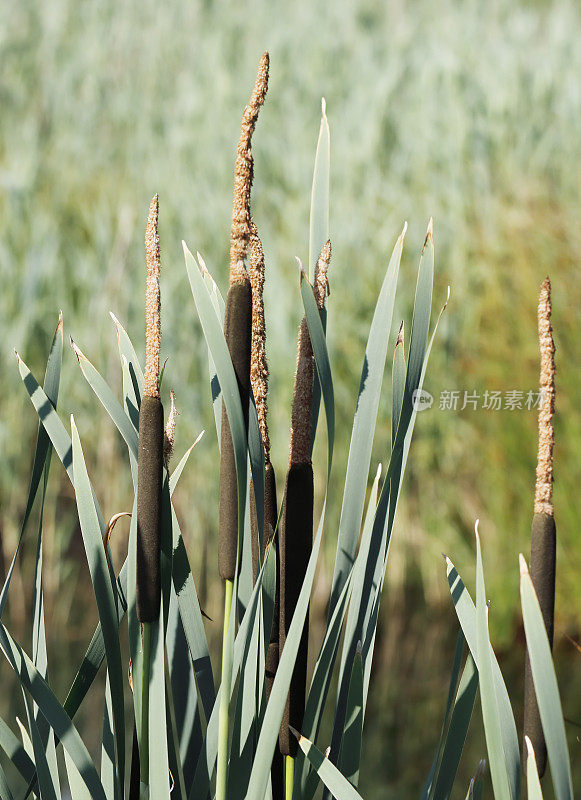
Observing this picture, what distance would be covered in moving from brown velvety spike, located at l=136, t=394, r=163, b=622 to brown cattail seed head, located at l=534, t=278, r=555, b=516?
0.21 metres

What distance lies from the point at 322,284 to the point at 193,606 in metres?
0.22

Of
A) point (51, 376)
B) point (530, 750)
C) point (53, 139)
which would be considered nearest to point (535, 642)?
point (530, 750)

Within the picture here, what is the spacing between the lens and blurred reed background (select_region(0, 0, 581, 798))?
215cm

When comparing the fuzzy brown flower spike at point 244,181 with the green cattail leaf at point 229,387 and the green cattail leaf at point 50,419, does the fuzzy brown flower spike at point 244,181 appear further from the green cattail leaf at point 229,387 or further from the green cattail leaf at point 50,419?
the green cattail leaf at point 50,419

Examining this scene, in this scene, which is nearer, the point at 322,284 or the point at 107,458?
the point at 322,284

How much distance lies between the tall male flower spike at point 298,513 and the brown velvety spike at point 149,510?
0.07m

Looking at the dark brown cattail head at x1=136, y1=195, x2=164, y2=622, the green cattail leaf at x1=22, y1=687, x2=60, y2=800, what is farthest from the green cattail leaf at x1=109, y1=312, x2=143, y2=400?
the green cattail leaf at x1=22, y1=687, x2=60, y2=800

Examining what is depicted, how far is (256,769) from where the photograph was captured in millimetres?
473

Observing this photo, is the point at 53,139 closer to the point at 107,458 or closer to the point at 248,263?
the point at 107,458

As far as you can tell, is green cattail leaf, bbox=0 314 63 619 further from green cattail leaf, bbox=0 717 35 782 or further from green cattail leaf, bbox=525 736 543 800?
green cattail leaf, bbox=525 736 543 800

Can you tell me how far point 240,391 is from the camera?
48 cm

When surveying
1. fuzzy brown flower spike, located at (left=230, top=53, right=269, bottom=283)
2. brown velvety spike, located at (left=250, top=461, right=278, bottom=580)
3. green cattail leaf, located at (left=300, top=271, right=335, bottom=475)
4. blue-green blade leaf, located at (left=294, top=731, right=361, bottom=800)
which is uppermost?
fuzzy brown flower spike, located at (left=230, top=53, right=269, bottom=283)

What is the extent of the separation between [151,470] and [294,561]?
103mm

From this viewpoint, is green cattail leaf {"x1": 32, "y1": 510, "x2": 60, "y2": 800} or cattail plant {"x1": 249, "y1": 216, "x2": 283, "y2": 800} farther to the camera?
green cattail leaf {"x1": 32, "y1": 510, "x2": 60, "y2": 800}
